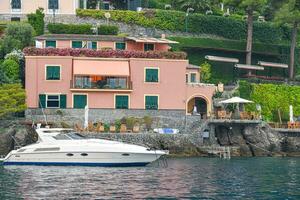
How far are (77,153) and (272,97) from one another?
2857 centimetres

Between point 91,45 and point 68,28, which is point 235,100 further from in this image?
point 68,28

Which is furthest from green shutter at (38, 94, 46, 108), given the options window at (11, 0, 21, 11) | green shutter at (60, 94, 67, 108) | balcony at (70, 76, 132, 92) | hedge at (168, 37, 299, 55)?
window at (11, 0, 21, 11)

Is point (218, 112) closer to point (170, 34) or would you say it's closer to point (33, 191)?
point (170, 34)

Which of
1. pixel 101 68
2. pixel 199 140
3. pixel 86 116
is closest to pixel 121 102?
pixel 101 68

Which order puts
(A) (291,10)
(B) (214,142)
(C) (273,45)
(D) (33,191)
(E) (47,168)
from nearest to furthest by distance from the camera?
(D) (33,191) < (E) (47,168) < (B) (214,142) < (A) (291,10) < (C) (273,45)

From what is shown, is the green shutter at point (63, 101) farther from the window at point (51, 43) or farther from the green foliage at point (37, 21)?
the green foliage at point (37, 21)

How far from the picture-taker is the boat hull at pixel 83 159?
196ft

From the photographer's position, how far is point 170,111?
75.6 meters

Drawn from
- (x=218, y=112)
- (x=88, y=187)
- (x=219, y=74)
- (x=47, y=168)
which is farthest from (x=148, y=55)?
(x=88, y=187)

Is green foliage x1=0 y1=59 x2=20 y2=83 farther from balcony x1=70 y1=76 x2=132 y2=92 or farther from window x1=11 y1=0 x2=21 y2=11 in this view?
window x1=11 y1=0 x2=21 y2=11

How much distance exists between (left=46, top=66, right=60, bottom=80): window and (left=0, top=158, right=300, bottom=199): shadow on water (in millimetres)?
14806

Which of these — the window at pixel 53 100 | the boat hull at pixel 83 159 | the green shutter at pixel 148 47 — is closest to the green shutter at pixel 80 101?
the window at pixel 53 100

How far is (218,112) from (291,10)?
17.1m

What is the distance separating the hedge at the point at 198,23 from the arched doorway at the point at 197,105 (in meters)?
14.4
